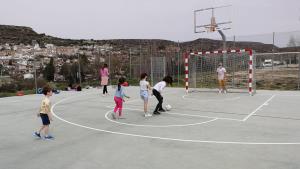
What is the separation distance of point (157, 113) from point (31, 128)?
12.8ft

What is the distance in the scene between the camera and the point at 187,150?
6.30m

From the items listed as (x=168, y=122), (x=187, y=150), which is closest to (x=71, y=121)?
(x=168, y=122)

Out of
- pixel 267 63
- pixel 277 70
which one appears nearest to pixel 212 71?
pixel 267 63

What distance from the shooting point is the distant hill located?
2259cm

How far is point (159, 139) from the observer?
23.6 feet

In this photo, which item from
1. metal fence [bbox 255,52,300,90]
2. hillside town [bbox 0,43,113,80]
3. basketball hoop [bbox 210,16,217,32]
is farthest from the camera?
basketball hoop [bbox 210,16,217,32]

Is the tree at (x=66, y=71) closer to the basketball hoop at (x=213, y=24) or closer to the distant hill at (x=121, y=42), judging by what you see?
the distant hill at (x=121, y=42)

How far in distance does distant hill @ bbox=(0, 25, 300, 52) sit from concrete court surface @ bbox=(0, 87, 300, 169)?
1123 centimetres

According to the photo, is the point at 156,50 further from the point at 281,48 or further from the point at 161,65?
the point at 281,48

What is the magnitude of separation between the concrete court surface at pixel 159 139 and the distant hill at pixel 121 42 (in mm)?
11226

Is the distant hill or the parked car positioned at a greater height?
the distant hill

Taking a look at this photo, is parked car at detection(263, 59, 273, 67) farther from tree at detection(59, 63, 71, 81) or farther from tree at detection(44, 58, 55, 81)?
tree at detection(44, 58, 55, 81)

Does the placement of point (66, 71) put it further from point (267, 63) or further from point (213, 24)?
point (267, 63)

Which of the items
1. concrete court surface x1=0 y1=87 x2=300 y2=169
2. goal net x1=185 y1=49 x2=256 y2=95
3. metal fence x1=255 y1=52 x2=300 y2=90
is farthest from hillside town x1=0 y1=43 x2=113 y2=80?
metal fence x1=255 y1=52 x2=300 y2=90
